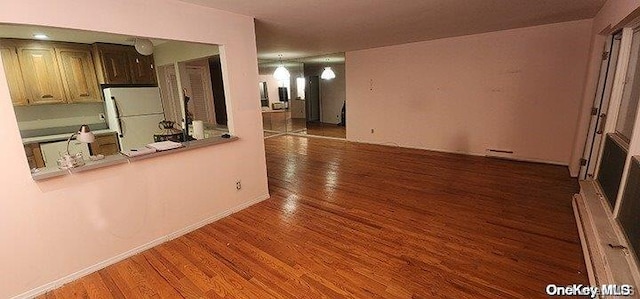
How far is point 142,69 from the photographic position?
455cm

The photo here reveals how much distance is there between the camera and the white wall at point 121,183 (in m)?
1.80

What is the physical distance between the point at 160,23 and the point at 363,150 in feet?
15.0

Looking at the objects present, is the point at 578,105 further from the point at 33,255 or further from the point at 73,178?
the point at 33,255

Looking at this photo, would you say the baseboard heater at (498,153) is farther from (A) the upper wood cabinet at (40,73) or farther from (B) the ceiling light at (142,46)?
(A) the upper wood cabinet at (40,73)

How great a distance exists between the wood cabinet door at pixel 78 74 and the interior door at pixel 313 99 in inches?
265

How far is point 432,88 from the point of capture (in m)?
5.45

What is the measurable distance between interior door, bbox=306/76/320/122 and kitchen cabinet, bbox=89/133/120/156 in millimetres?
6628

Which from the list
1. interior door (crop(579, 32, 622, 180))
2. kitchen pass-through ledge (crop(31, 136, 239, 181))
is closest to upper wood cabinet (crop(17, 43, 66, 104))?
kitchen pass-through ledge (crop(31, 136, 239, 181))

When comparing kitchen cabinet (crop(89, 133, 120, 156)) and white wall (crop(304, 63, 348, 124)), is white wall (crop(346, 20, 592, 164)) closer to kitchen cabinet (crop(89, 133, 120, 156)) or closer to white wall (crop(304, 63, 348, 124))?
white wall (crop(304, 63, 348, 124))

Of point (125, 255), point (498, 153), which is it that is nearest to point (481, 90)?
point (498, 153)

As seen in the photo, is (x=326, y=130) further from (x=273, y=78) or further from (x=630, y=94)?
(x=630, y=94)

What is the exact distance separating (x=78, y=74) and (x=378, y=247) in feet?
16.2

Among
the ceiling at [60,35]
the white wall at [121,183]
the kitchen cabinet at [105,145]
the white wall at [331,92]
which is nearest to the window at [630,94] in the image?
the white wall at [121,183]

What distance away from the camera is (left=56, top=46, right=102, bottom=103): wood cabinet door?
12.7 ft
